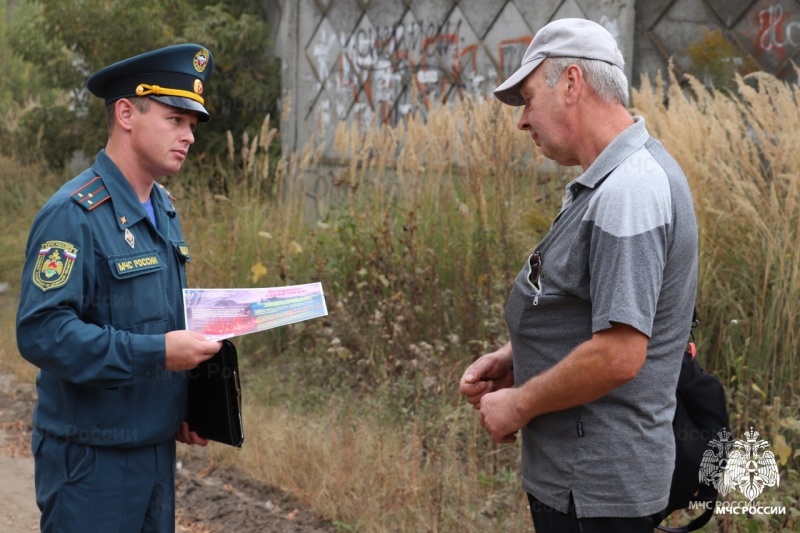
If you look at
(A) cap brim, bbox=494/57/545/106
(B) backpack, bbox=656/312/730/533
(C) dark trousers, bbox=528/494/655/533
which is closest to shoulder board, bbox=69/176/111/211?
(A) cap brim, bbox=494/57/545/106

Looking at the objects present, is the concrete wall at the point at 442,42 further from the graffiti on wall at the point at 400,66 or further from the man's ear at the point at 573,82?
the man's ear at the point at 573,82

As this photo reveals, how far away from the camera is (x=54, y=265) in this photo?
2584 millimetres

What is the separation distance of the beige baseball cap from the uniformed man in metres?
1.12

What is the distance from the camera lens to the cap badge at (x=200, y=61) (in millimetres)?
3123

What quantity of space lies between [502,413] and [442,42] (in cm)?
680

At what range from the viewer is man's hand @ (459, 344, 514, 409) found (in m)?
2.81

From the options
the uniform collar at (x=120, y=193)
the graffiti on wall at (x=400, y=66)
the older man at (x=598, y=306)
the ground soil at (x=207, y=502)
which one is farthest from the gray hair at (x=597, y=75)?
the graffiti on wall at (x=400, y=66)

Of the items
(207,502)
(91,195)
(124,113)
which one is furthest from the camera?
(207,502)

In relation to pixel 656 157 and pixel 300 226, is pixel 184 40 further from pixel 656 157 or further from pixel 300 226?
pixel 656 157

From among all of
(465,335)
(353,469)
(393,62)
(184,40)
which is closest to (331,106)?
(393,62)

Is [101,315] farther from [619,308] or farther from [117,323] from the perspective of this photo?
[619,308]

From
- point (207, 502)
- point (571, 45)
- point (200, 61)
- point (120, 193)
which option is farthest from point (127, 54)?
point (571, 45)

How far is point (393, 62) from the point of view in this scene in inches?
367

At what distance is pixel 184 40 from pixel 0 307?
325 centimetres
